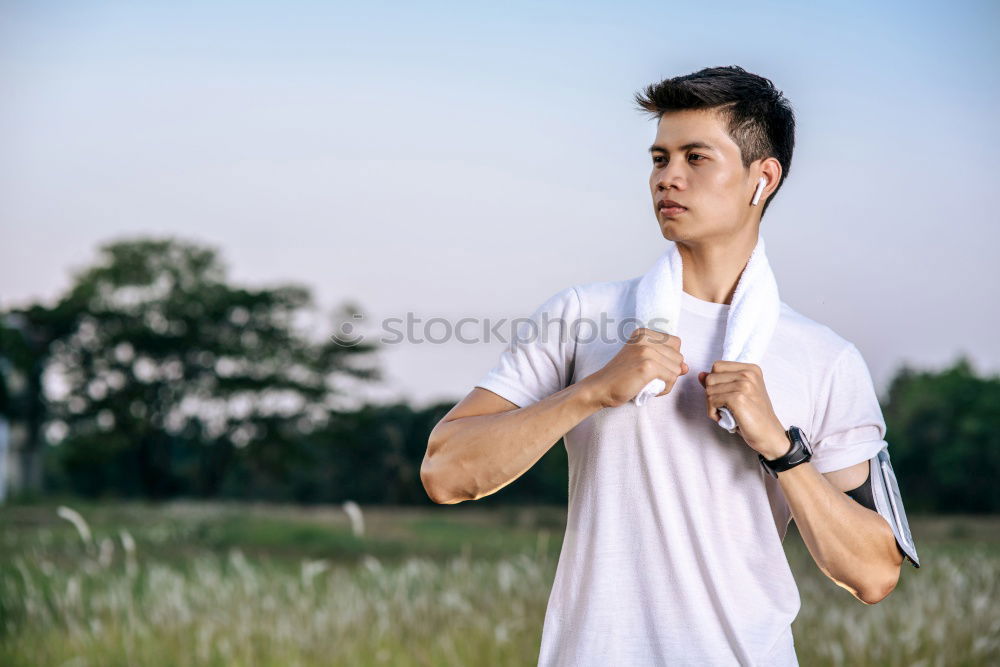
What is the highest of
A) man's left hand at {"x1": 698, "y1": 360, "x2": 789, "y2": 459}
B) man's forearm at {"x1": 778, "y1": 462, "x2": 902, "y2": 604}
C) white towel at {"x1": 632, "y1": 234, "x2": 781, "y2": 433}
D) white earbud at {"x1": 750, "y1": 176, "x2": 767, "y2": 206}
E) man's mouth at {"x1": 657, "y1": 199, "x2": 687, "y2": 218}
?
white earbud at {"x1": 750, "y1": 176, "x2": 767, "y2": 206}

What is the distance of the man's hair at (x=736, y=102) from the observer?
2.26 m

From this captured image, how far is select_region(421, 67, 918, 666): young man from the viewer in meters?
2.04

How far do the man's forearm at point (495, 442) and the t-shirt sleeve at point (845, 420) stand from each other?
2.00 ft

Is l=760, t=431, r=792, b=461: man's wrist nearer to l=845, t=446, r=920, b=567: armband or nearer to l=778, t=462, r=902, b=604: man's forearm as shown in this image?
l=778, t=462, r=902, b=604: man's forearm

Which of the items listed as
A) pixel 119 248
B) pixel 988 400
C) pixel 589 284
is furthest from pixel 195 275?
pixel 589 284

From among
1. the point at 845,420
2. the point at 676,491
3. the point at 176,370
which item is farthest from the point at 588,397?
the point at 176,370

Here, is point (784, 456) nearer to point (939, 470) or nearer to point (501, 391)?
point (501, 391)

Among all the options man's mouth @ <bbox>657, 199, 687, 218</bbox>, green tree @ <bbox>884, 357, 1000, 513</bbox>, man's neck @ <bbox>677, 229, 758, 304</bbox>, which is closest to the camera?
man's mouth @ <bbox>657, 199, 687, 218</bbox>

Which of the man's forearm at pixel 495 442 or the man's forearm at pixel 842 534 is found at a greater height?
the man's forearm at pixel 495 442

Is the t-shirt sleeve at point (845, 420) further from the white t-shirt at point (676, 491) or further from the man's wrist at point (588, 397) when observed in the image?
the man's wrist at point (588, 397)

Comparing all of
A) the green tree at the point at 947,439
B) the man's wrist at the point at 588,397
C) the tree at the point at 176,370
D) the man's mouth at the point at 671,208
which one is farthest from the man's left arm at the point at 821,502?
the tree at the point at 176,370

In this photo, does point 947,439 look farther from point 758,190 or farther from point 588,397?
point 588,397

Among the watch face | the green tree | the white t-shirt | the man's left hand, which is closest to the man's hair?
the white t-shirt

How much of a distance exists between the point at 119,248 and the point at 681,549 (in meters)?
28.5
